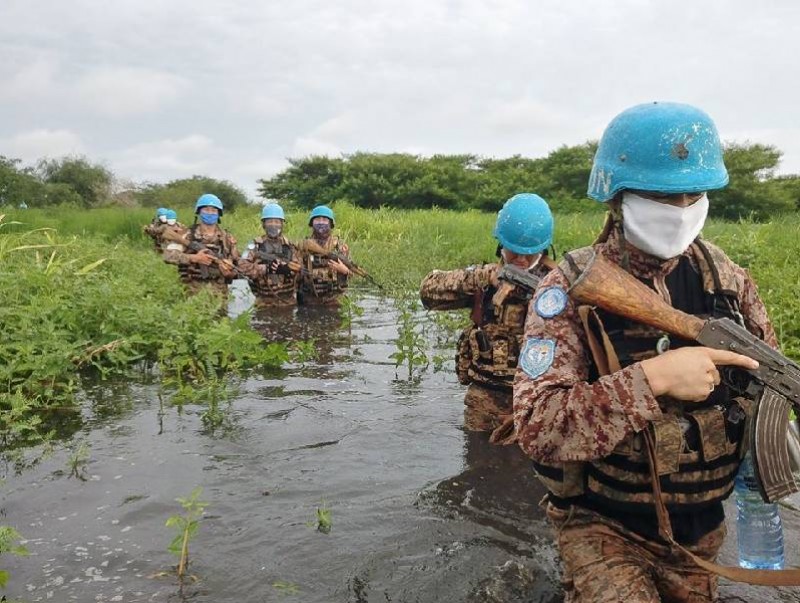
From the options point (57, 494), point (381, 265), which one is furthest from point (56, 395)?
point (381, 265)

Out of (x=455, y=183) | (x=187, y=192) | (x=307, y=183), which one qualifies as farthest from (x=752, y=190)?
(x=187, y=192)

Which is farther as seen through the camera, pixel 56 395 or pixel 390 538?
pixel 56 395

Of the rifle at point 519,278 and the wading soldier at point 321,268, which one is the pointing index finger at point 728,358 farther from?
the wading soldier at point 321,268

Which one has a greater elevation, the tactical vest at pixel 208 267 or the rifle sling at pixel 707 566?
the tactical vest at pixel 208 267

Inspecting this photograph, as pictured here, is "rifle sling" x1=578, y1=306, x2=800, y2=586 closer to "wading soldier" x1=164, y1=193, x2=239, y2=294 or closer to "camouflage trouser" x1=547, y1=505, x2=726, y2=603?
"camouflage trouser" x1=547, y1=505, x2=726, y2=603

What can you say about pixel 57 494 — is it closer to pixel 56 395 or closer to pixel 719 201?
pixel 56 395

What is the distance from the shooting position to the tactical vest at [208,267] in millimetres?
10750

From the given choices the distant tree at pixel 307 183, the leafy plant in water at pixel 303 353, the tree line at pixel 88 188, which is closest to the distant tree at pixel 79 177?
the tree line at pixel 88 188

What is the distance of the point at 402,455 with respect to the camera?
498cm

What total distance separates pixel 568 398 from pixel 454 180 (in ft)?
105

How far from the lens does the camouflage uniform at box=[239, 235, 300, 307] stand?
10625mm

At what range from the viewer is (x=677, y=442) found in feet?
7.19

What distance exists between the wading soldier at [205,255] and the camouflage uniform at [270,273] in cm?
29

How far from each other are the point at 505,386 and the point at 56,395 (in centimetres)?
359
